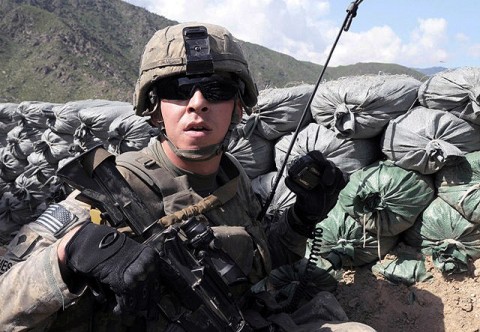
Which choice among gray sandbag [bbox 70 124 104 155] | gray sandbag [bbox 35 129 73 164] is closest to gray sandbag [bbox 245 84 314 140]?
gray sandbag [bbox 70 124 104 155]

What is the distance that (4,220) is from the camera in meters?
5.11

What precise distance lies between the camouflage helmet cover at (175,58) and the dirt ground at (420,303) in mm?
1321

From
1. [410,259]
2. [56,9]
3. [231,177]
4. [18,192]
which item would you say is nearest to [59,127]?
[18,192]

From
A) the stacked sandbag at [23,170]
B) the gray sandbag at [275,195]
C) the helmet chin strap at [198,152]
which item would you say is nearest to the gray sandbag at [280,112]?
the gray sandbag at [275,195]

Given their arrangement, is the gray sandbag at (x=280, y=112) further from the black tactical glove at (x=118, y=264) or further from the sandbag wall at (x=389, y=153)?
the black tactical glove at (x=118, y=264)

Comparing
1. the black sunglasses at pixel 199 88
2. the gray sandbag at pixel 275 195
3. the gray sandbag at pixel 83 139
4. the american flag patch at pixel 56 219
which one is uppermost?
the black sunglasses at pixel 199 88

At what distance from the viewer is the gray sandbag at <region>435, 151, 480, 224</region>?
7.55 feet

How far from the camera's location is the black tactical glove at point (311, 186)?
6.14 ft

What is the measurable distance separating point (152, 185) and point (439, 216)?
59.8 inches

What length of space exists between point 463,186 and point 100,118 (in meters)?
2.74

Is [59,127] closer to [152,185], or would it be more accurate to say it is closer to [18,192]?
[18,192]

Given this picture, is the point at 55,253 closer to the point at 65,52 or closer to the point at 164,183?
the point at 164,183

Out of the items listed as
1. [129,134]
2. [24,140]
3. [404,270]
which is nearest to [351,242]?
[404,270]

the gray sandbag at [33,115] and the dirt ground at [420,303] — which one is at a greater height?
the dirt ground at [420,303]
